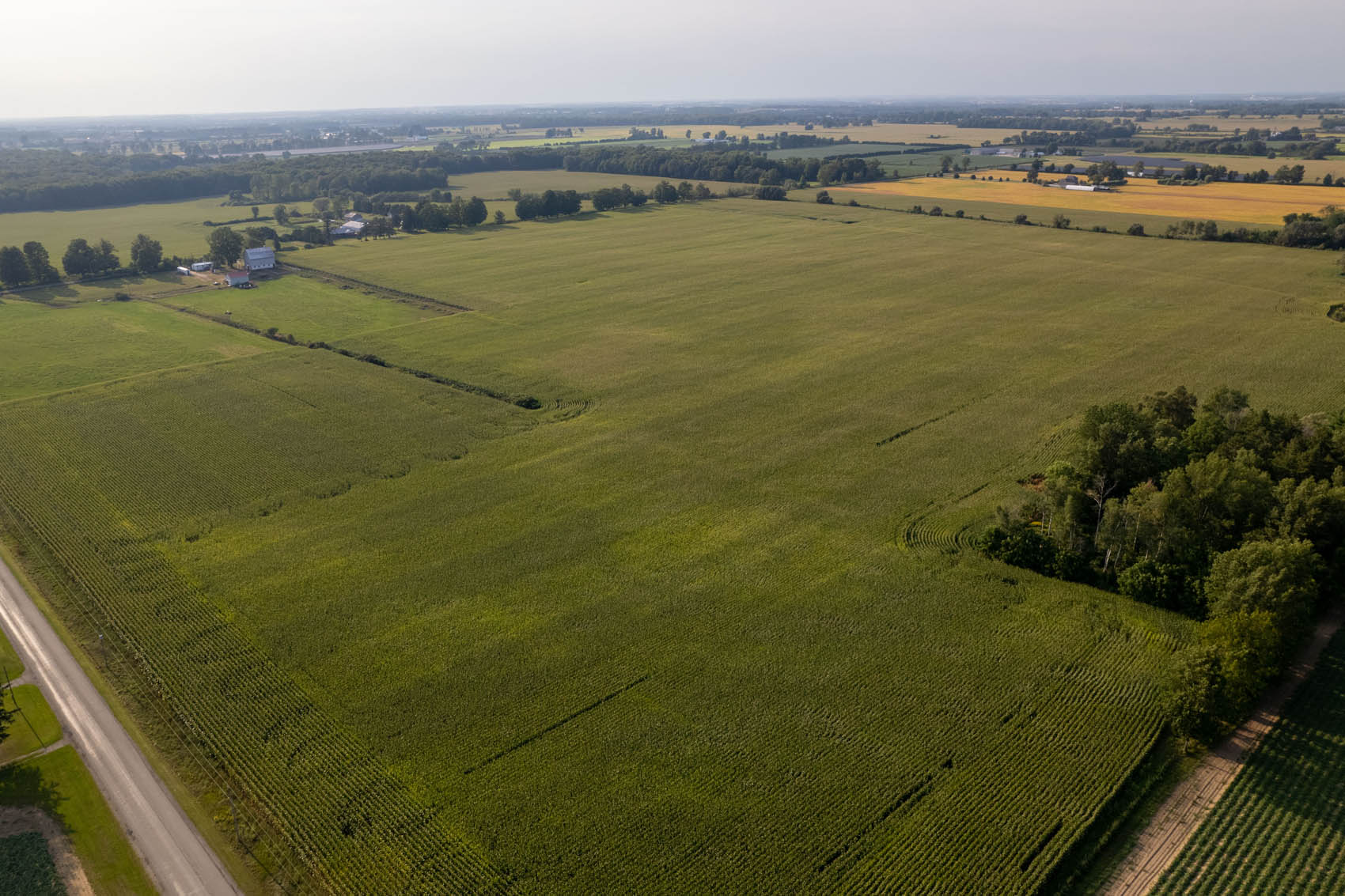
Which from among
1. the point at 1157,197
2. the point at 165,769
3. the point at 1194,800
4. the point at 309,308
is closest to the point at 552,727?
the point at 165,769

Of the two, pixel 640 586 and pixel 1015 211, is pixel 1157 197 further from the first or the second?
pixel 640 586

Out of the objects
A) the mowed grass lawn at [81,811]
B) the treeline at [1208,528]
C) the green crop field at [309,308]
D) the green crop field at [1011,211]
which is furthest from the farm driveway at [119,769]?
the green crop field at [1011,211]

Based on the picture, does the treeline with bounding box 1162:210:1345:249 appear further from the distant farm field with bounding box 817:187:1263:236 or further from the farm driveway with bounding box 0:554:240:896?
the farm driveway with bounding box 0:554:240:896

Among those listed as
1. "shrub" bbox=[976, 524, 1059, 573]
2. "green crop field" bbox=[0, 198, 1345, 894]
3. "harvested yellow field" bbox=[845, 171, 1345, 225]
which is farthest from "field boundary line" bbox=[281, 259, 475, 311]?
"harvested yellow field" bbox=[845, 171, 1345, 225]

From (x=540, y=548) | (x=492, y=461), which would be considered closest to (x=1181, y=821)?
(x=540, y=548)

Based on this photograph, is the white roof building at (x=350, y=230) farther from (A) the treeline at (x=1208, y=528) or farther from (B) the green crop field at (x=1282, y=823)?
(B) the green crop field at (x=1282, y=823)

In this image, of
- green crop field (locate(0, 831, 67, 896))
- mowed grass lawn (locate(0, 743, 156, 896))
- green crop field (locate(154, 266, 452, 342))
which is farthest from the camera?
green crop field (locate(154, 266, 452, 342))
